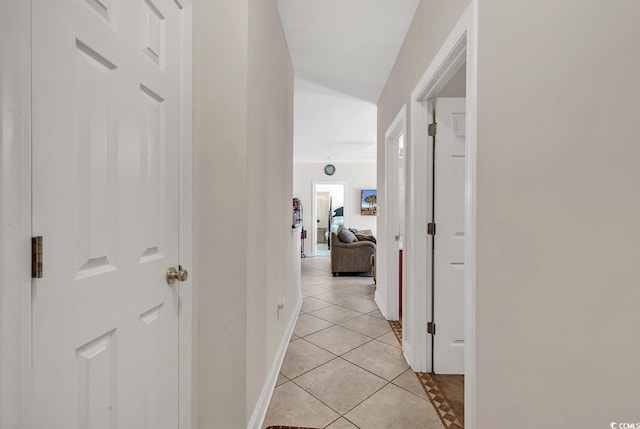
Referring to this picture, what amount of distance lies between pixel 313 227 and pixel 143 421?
287 inches

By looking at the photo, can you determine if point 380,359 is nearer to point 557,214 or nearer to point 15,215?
point 557,214

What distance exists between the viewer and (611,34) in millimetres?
650

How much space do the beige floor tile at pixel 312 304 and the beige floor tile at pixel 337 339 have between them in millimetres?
635

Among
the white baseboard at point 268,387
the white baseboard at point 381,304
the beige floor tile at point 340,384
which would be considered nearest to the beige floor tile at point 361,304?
the white baseboard at point 381,304

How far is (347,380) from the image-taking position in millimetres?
2088

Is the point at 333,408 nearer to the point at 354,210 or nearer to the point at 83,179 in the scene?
the point at 83,179

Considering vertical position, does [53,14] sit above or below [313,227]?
above

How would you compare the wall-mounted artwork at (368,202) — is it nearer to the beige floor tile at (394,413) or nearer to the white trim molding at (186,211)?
the beige floor tile at (394,413)

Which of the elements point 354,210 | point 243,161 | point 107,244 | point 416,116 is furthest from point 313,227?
point 107,244

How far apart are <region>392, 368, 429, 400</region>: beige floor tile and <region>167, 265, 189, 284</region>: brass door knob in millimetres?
1647

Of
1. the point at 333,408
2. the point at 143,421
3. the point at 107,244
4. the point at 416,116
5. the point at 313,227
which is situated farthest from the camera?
the point at 313,227

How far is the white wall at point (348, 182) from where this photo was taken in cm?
842

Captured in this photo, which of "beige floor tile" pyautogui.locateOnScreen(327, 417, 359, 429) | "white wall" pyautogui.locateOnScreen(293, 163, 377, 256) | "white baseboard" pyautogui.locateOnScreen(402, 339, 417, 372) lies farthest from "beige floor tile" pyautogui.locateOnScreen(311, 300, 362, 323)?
"white wall" pyautogui.locateOnScreen(293, 163, 377, 256)

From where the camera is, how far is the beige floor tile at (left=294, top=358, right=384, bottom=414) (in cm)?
187
